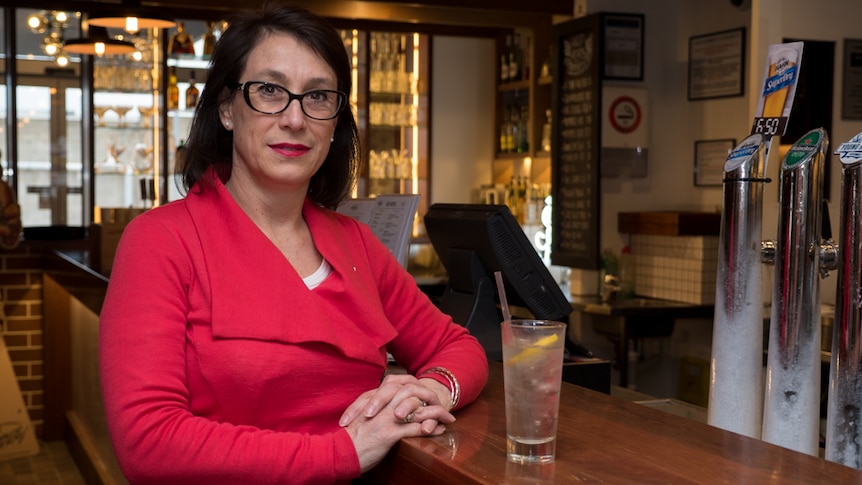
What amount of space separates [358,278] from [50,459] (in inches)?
167

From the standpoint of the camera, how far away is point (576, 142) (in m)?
5.57

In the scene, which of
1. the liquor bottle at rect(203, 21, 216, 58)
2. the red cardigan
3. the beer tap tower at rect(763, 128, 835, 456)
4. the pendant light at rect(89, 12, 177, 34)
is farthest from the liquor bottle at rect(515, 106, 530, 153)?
the beer tap tower at rect(763, 128, 835, 456)

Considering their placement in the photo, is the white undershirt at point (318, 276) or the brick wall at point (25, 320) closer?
the white undershirt at point (318, 276)

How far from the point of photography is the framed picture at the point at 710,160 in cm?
535

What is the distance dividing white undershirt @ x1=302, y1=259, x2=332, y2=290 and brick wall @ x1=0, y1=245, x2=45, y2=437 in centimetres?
447

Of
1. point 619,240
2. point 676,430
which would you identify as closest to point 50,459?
point 619,240

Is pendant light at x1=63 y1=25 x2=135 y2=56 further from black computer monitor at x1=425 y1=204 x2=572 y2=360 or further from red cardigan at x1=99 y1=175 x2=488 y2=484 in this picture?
red cardigan at x1=99 y1=175 x2=488 y2=484

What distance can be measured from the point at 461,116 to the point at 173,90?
2.05 m

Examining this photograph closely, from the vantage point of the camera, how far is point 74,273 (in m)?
4.26

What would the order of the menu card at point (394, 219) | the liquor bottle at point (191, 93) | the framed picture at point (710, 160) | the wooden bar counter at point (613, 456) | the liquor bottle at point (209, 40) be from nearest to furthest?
the wooden bar counter at point (613, 456)
the menu card at point (394, 219)
the framed picture at point (710, 160)
the liquor bottle at point (209, 40)
the liquor bottle at point (191, 93)

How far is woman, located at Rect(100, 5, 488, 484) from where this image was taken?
1392 millimetres

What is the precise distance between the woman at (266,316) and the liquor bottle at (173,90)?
17.8 feet

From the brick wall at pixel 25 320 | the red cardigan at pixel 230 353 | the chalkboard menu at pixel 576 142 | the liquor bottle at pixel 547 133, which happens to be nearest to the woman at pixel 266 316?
the red cardigan at pixel 230 353

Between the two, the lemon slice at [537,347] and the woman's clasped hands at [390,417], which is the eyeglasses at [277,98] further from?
the lemon slice at [537,347]
